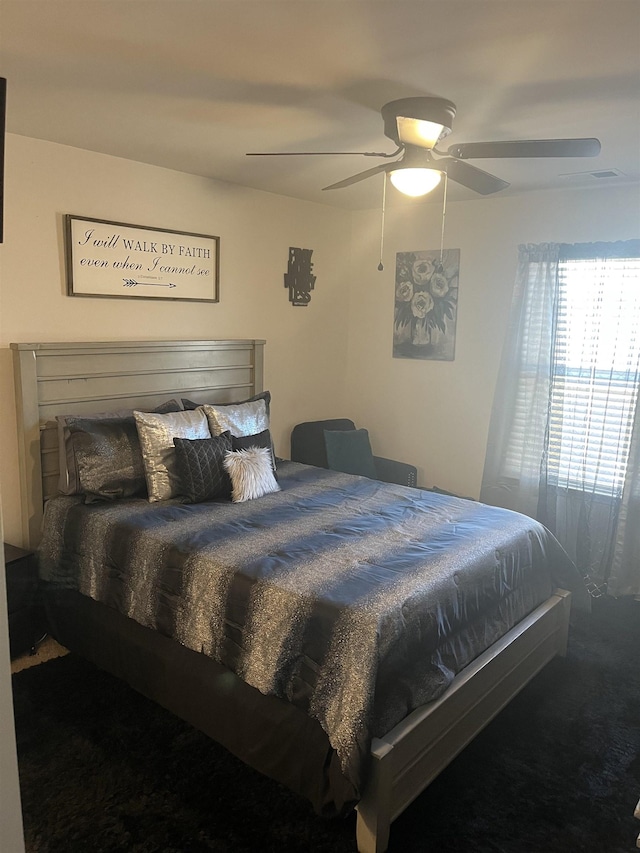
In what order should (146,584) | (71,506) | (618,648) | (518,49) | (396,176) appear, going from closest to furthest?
(518,49)
(396,176)
(146,584)
(71,506)
(618,648)

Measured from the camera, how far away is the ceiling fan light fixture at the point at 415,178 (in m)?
2.38

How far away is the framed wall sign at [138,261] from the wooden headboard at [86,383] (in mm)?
305

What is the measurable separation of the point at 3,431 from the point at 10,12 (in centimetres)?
192

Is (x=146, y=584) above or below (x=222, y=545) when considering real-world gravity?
below

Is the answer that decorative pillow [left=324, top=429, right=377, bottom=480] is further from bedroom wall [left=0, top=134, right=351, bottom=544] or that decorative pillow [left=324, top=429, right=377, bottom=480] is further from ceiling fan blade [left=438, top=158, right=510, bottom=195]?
ceiling fan blade [left=438, top=158, right=510, bottom=195]

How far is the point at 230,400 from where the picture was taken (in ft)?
13.5

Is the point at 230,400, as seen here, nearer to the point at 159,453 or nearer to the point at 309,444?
the point at 309,444

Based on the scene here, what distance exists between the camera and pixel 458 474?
4.62 meters

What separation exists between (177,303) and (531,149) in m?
2.29

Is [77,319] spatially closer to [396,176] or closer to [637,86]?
[396,176]

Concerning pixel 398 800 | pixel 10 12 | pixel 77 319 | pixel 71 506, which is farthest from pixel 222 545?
pixel 10 12

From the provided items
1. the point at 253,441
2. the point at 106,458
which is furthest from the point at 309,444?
the point at 106,458

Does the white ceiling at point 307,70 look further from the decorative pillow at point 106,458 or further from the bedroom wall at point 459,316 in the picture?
the decorative pillow at point 106,458

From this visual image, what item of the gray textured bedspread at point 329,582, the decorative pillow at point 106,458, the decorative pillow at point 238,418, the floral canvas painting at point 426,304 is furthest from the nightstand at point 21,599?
the floral canvas painting at point 426,304
